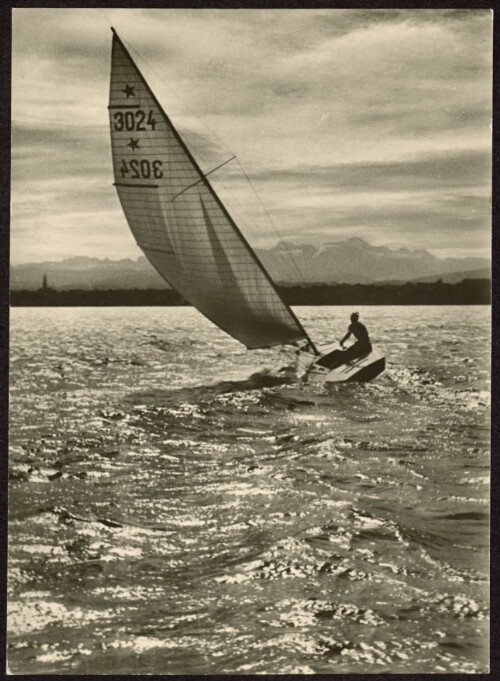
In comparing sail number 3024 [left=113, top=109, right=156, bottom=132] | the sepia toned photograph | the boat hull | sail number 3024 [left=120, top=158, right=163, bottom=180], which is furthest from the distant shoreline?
sail number 3024 [left=113, top=109, right=156, bottom=132]

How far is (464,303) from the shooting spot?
140 inches

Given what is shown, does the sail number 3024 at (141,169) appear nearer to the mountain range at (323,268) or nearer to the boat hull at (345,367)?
the mountain range at (323,268)

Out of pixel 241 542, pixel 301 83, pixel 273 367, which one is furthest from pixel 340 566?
pixel 301 83

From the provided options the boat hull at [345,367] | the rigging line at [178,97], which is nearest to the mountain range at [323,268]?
the boat hull at [345,367]

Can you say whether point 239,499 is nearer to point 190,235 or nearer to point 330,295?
point 330,295

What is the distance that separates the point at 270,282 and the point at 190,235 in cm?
48

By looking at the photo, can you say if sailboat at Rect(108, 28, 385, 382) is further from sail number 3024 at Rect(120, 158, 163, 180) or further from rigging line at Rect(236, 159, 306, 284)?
rigging line at Rect(236, 159, 306, 284)

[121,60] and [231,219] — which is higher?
[121,60]

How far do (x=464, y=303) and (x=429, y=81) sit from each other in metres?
0.90

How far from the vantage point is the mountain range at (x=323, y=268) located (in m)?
3.53

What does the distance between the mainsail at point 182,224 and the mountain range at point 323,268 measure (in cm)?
12

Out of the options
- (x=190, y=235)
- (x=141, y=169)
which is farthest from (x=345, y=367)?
(x=141, y=169)

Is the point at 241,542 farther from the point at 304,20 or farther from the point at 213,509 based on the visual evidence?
the point at 304,20

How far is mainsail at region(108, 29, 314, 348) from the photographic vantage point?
11.7ft
